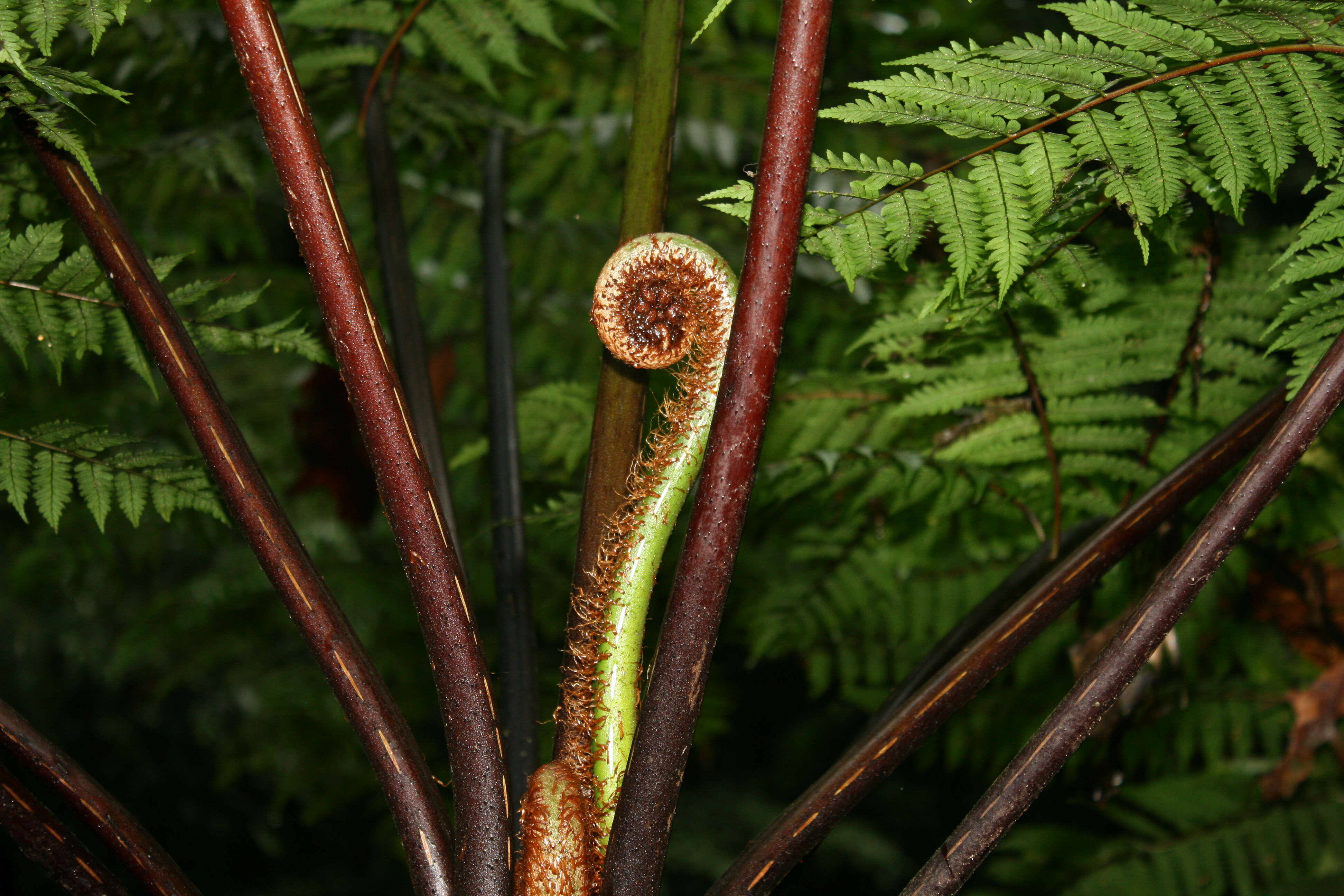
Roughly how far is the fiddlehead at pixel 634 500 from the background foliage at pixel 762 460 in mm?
121

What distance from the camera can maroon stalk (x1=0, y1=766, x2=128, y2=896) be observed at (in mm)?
630

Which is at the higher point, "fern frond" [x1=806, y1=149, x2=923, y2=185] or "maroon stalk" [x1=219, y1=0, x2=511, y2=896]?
"fern frond" [x1=806, y1=149, x2=923, y2=185]

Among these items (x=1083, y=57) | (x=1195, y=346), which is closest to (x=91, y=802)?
(x=1083, y=57)

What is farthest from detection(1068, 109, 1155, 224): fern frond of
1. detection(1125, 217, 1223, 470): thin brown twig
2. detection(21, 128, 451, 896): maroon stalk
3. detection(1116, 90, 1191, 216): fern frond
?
detection(21, 128, 451, 896): maroon stalk

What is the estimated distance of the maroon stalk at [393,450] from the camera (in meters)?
0.62

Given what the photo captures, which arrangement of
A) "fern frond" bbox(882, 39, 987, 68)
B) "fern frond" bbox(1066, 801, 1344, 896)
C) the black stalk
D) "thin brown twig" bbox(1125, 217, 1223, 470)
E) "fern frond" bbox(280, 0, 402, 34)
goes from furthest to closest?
"fern frond" bbox(1066, 801, 1344, 896) < "fern frond" bbox(280, 0, 402, 34) < "thin brown twig" bbox(1125, 217, 1223, 470) < the black stalk < "fern frond" bbox(882, 39, 987, 68)

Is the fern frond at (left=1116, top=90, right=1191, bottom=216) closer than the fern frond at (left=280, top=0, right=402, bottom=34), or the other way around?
the fern frond at (left=1116, top=90, right=1191, bottom=216)

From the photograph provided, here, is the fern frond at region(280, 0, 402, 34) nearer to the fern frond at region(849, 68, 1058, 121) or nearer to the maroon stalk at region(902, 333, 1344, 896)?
the fern frond at region(849, 68, 1058, 121)

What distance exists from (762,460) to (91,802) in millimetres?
1097

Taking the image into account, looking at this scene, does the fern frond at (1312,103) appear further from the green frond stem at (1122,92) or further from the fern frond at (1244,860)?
the fern frond at (1244,860)

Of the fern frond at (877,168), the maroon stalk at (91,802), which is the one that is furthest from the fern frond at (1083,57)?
the maroon stalk at (91,802)

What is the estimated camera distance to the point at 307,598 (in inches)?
26.6

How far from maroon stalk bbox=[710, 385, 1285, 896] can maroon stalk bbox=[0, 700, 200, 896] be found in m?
0.40

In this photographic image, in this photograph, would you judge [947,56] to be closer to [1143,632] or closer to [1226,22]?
[1226,22]
